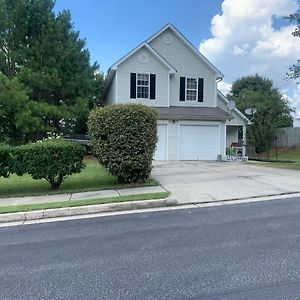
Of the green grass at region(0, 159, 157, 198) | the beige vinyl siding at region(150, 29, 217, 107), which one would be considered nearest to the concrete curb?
the green grass at region(0, 159, 157, 198)

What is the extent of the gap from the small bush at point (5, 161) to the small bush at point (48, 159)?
0.61 ft

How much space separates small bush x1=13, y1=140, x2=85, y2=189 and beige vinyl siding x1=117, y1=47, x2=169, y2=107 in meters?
11.7

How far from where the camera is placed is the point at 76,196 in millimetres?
10445

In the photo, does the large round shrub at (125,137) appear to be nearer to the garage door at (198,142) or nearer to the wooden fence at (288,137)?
the garage door at (198,142)

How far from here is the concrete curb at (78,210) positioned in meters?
8.30

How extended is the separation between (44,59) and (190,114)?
32.0ft

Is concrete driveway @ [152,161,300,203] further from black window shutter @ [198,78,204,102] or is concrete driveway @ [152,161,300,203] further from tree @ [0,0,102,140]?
black window shutter @ [198,78,204,102]

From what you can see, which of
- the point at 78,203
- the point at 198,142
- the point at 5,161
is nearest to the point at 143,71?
the point at 198,142

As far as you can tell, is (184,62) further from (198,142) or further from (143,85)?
(198,142)

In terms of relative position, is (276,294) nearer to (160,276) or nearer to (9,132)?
(160,276)

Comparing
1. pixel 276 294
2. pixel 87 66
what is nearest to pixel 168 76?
pixel 87 66

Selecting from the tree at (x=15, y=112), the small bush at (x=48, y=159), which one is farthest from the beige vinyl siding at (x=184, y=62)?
the small bush at (x=48, y=159)

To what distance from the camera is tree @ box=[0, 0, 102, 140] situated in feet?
72.2

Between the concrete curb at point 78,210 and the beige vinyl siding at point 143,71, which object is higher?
the beige vinyl siding at point 143,71
